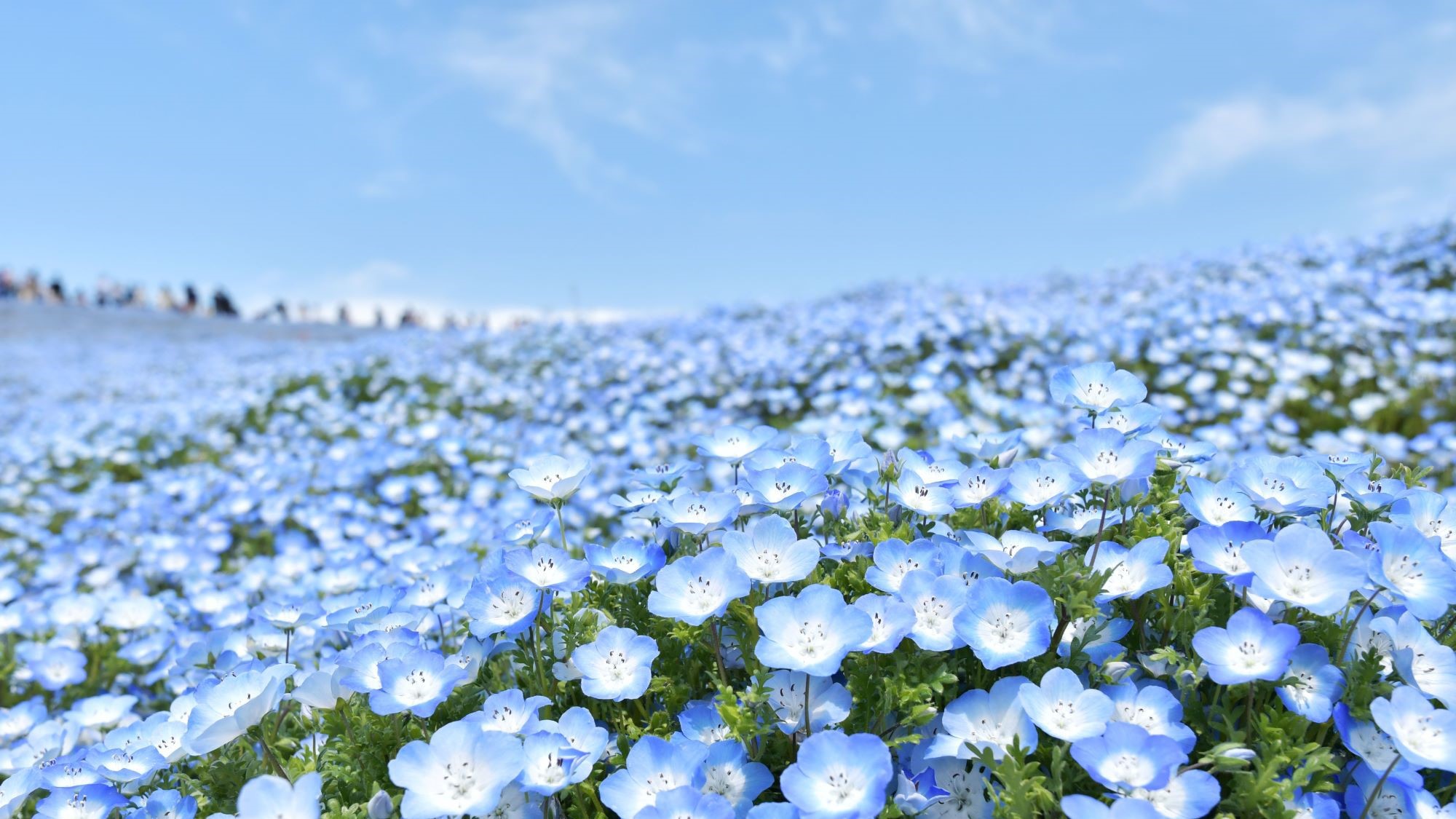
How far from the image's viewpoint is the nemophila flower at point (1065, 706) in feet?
4.52

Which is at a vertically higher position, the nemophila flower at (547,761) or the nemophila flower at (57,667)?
the nemophila flower at (547,761)

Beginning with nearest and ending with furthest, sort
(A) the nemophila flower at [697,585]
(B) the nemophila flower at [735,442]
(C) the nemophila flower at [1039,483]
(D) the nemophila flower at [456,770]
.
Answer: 1. (D) the nemophila flower at [456,770]
2. (A) the nemophila flower at [697,585]
3. (C) the nemophila flower at [1039,483]
4. (B) the nemophila flower at [735,442]

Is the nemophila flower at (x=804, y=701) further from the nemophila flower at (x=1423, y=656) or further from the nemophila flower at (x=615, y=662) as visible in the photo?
the nemophila flower at (x=1423, y=656)

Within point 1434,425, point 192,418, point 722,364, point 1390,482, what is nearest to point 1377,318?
point 1434,425

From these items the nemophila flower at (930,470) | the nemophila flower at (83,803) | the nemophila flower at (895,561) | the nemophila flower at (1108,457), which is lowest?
the nemophila flower at (83,803)

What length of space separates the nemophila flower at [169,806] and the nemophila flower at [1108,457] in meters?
1.79

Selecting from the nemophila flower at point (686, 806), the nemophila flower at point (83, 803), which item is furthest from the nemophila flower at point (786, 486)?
the nemophila flower at point (83, 803)

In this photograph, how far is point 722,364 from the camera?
862 cm

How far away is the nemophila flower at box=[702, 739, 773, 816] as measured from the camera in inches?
57.6

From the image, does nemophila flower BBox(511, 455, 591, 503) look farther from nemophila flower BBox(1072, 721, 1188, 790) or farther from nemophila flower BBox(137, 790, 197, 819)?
nemophila flower BBox(1072, 721, 1188, 790)

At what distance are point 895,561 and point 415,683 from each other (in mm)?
917

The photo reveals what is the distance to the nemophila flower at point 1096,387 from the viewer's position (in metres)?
1.98

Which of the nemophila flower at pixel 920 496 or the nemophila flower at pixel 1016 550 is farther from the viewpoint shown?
the nemophila flower at pixel 920 496

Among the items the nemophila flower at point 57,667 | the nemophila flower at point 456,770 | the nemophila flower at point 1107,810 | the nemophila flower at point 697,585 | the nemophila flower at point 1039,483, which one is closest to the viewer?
the nemophila flower at point 1107,810
